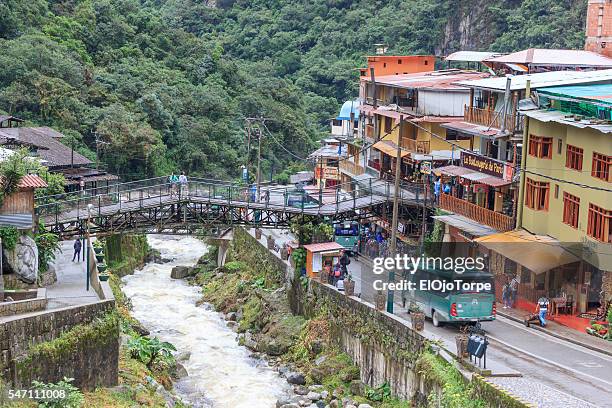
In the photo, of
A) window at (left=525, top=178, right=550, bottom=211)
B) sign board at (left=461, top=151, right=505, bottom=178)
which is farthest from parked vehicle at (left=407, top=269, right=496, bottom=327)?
sign board at (left=461, top=151, right=505, bottom=178)

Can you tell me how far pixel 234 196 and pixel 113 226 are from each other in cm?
592

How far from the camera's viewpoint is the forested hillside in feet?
268

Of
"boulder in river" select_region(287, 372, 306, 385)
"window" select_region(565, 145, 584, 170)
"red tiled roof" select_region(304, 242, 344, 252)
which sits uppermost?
"window" select_region(565, 145, 584, 170)

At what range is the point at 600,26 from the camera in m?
65.5

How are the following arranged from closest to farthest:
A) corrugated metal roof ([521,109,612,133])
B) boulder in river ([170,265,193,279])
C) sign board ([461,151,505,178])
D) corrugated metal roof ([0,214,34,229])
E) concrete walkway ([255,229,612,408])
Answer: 1. concrete walkway ([255,229,612,408])
2. corrugated metal roof ([521,109,612,133])
3. corrugated metal roof ([0,214,34,229])
4. sign board ([461,151,505,178])
5. boulder in river ([170,265,193,279])

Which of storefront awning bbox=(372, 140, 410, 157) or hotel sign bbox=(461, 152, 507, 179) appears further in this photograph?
storefront awning bbox=(372, 140, 410, 157)

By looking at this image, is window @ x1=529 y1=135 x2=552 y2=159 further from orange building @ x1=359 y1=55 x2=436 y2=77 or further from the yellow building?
orange building @ x1=359 y1=55 x2=436 y2=77

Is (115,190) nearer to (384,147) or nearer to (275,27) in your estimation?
(384,147)

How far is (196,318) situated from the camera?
5422 cm

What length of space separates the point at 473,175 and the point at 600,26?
21.1 meters

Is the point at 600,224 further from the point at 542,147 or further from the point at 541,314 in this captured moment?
the point at 542,147

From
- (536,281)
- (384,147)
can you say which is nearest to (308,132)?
(384,147)

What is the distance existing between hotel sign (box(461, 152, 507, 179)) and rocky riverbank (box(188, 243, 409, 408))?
10.5 metres

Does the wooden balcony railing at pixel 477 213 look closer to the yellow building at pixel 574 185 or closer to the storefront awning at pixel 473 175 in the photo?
the yellow building at pixel 574 185
